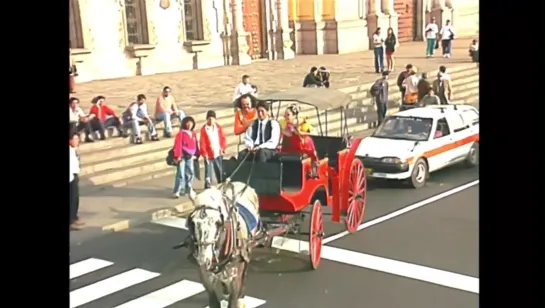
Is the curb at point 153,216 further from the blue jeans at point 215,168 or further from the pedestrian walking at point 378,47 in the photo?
the pedestrian walking at point 378,47

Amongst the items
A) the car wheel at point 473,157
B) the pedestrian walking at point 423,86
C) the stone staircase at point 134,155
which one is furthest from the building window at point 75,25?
the car wheel at point 473,157

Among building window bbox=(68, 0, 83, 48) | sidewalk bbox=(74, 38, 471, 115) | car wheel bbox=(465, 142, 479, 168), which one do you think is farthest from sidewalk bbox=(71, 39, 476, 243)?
car wheel bbox=(465, 142, 479, 168)

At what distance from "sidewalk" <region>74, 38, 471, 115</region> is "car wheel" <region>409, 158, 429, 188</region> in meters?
0.24

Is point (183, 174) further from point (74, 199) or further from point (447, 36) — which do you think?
point (447, 36)

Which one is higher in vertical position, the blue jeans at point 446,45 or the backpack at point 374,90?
the blue jeans at point 446,45

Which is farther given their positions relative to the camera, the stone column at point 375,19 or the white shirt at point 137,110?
the stone column at point 375,19

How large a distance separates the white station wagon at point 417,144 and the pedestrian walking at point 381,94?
0.11 feet

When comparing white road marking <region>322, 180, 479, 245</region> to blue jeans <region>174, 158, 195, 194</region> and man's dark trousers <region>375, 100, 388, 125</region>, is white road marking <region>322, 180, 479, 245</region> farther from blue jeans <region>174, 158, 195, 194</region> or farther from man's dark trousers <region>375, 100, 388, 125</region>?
blue jeans <region>174, 158, 195, 194</region>

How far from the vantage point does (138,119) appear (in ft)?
5.37

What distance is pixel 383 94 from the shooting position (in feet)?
5.77

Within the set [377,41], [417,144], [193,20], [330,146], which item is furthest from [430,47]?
[193,20]

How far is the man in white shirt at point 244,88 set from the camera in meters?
1.69

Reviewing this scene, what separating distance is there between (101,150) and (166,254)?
28cm
